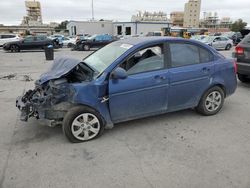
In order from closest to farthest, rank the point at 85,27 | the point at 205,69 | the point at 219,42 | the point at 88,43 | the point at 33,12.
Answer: the point at 205,69 → the point at 219,42 → the point at 88,43 → the point at 85,27 → the point at 33,12

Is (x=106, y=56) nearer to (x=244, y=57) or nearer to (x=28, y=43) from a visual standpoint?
(x=244, y=57)

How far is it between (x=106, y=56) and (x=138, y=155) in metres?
1.79

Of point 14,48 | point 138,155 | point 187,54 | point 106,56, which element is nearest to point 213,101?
point 187,54

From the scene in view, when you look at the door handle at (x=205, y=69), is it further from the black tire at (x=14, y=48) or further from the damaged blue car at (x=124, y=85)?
the black tire at (x=14, y=48)

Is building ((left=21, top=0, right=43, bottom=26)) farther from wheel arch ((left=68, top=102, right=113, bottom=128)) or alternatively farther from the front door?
wheel arch ((left=68, top=102, right=113, bottom=128))

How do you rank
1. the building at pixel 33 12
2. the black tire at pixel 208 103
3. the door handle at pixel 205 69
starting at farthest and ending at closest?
the building at pixel 33 12 < the black tire at pixel 208 103 < the door handle at pixel 205 69

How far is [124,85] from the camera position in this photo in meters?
3.43

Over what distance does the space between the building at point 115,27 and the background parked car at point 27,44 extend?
27.1 m

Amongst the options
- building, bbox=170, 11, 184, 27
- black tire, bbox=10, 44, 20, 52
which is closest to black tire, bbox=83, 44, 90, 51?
black tire, bbox=10, 44, 20, 52

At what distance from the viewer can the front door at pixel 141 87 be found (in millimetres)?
3455

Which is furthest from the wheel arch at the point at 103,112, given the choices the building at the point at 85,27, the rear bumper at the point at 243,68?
the building at the point at 85,27

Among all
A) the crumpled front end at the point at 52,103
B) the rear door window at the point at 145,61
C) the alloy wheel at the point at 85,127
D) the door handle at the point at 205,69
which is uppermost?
the rear door window at the point at 145,61

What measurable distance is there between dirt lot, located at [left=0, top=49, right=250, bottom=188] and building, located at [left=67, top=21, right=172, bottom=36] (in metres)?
43.2

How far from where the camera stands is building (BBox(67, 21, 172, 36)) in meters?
46.7
